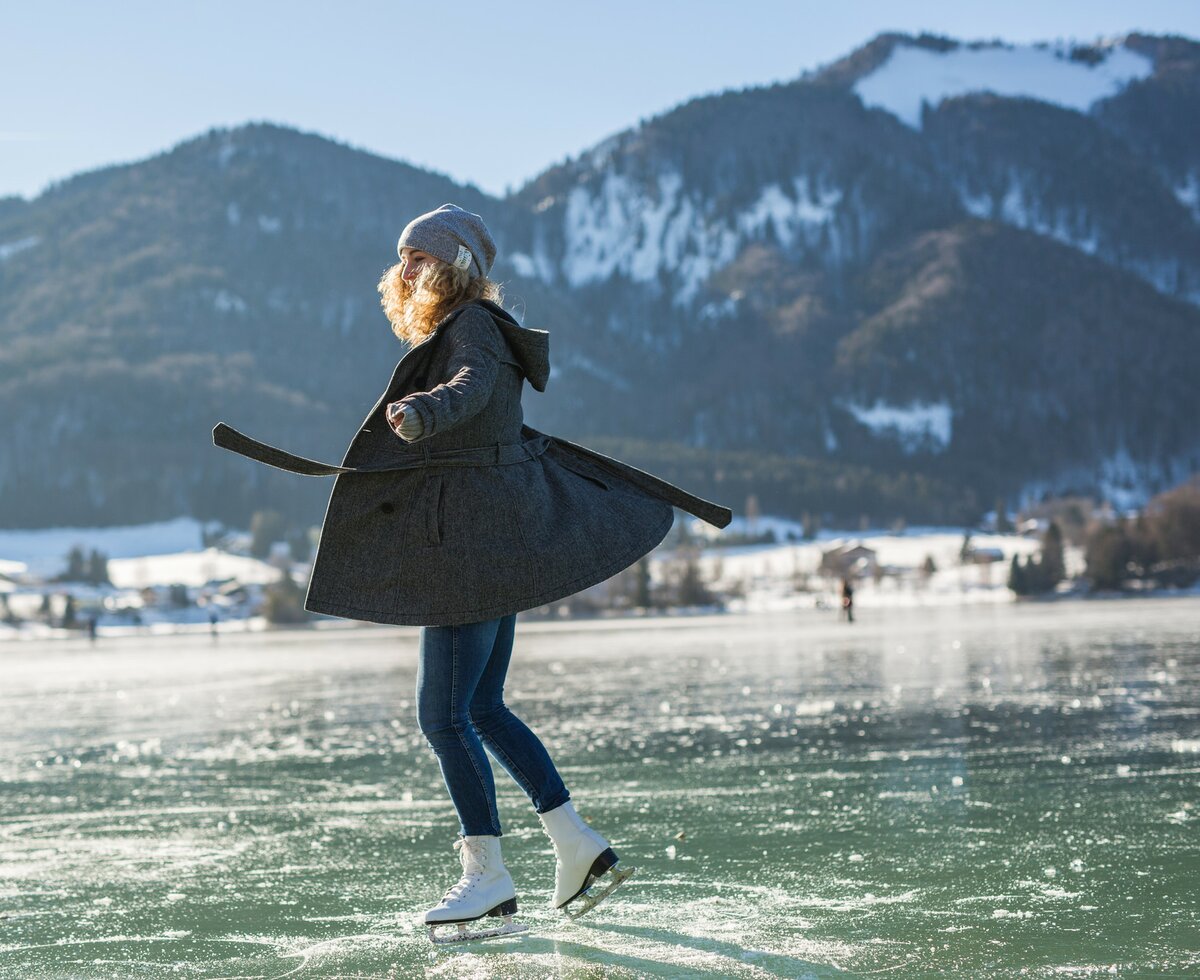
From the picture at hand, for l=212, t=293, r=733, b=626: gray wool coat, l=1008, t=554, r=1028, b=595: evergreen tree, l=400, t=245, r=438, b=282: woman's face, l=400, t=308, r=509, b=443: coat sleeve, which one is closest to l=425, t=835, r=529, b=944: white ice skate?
l=212, t=293, r=733, b=626: gray wool coat

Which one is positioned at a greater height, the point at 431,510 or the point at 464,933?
the point at 431,510

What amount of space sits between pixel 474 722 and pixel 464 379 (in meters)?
1.14

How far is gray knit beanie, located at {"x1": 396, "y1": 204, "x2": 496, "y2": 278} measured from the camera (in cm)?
507

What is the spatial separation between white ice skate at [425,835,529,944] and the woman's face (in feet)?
6.00

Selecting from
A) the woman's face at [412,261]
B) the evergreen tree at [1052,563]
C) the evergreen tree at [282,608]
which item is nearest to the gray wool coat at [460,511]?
the woman's face at [412,261]

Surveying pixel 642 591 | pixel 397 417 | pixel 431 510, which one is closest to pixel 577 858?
pixel 431 510

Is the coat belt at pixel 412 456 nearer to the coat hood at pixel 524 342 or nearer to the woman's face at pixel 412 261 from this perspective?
the coat hood at pixel 524 342

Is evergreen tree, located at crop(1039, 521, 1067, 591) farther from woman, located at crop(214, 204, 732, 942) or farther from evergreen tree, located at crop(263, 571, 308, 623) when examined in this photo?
woman, located at crop(214, 204, 732, 942)

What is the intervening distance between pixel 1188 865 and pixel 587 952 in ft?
7.60

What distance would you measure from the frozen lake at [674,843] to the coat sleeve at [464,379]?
157 cm

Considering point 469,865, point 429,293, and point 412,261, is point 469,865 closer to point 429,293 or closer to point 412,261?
point 429,293

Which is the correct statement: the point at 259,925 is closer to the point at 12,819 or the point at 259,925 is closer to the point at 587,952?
the point at 587,952

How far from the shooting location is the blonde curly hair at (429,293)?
513 centimetres

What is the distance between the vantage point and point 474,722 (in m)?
5.06
